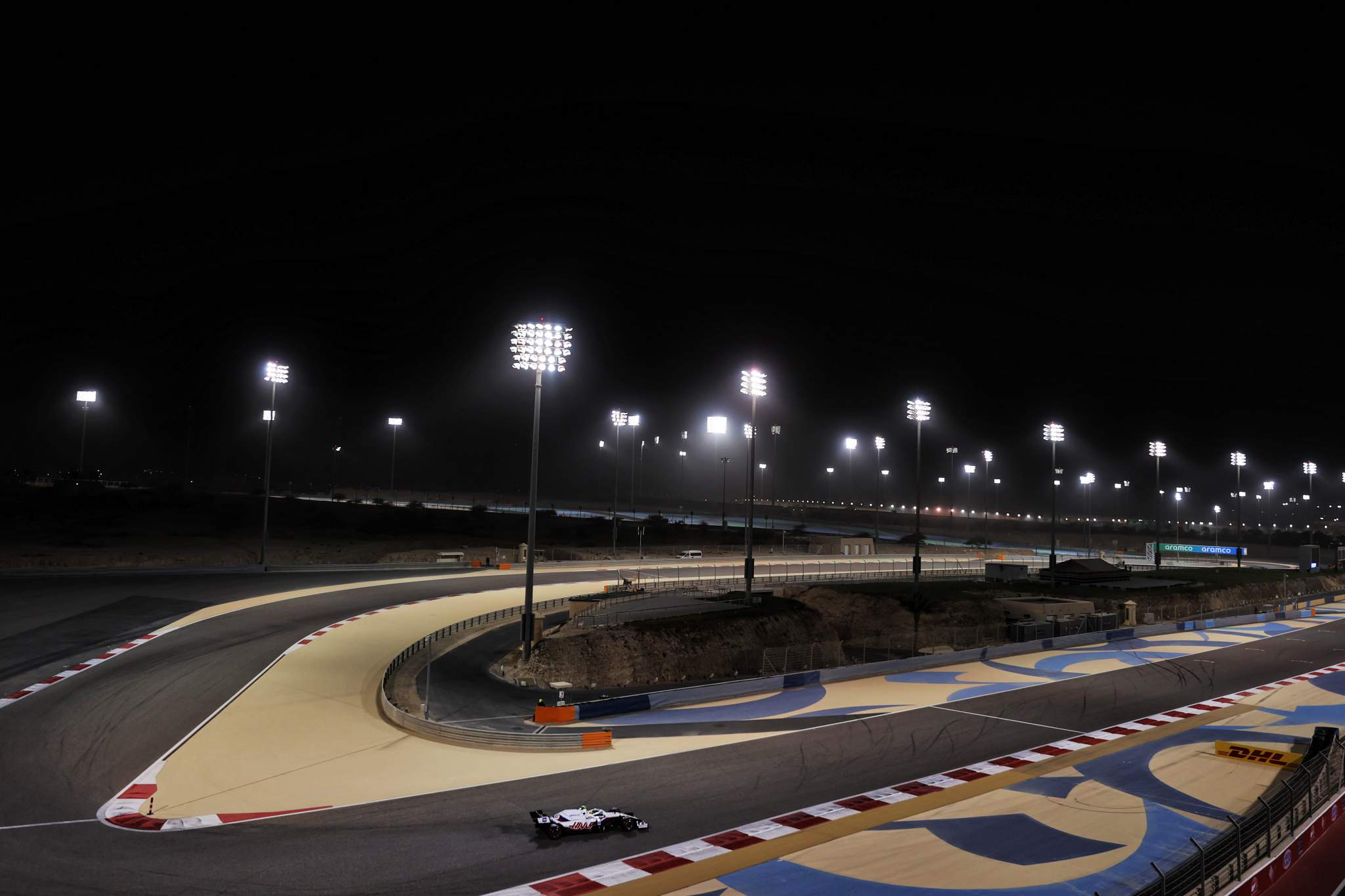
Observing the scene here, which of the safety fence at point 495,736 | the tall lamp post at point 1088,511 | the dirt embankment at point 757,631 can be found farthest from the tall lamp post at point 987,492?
the safety fence at point 495,736

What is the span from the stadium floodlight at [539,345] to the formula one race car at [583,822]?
17464mm

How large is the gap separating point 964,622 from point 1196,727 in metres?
23.8

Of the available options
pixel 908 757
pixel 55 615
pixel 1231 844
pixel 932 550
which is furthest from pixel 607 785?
pixel 932 550

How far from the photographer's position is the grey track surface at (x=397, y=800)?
12.2 meters

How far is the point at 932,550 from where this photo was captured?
8538 centimetres

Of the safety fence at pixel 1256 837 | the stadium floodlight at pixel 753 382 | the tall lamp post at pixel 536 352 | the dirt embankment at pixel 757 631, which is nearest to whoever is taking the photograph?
the safety fence at pixel 1256 837

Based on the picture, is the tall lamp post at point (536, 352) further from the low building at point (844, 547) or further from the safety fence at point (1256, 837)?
the low building at point (844, 547)

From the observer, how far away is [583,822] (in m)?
13.7

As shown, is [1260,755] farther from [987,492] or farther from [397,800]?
[987,492]

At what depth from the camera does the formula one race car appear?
44.7 feet

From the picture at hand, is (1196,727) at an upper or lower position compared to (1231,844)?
lower

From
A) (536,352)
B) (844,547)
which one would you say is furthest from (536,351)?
(844,547)

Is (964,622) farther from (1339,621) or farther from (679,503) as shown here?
(679,503)

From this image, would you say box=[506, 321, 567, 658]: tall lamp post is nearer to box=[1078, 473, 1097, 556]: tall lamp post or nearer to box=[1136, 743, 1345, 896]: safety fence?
box=[1136, 743, 1345, 896]: safety fence
